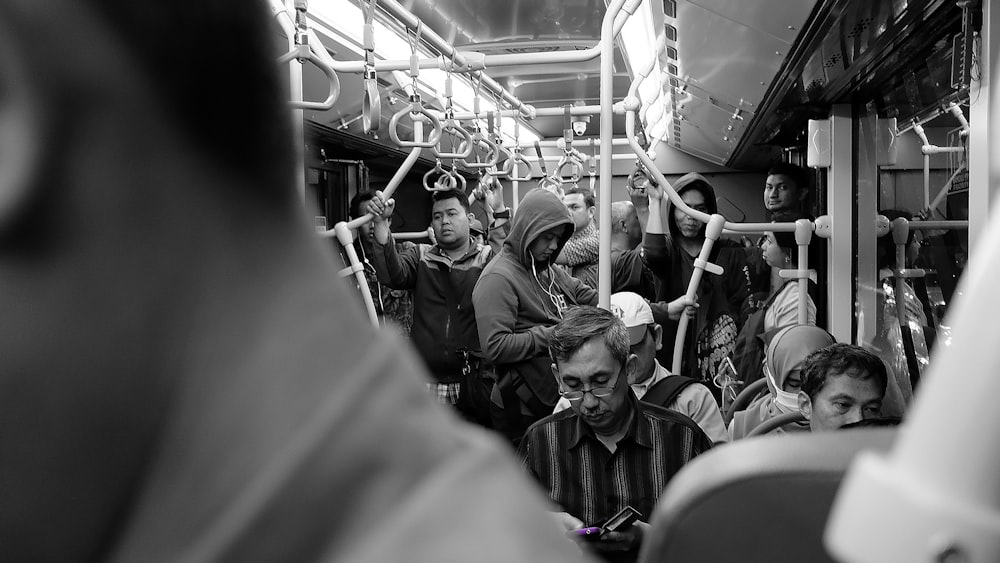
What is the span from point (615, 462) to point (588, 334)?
1.15 feet

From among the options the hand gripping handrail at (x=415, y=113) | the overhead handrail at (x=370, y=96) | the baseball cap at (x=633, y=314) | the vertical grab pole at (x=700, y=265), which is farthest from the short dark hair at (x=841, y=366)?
the hand gripping handrail at (x=415, y=113)

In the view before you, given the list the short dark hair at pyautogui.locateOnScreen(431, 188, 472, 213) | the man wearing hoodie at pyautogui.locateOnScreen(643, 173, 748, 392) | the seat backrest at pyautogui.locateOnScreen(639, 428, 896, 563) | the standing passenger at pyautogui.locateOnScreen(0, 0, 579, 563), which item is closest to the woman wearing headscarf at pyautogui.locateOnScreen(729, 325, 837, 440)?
the man wearing hoodie at pyautogui.locateOnScreen(643, 173, 748, 392)

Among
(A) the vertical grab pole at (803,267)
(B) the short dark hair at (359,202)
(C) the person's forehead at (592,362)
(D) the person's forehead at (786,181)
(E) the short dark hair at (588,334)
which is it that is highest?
(D) the person's forehead at (786,181)

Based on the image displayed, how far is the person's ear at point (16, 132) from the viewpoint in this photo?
0.86 feet

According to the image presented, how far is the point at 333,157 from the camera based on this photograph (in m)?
6.98

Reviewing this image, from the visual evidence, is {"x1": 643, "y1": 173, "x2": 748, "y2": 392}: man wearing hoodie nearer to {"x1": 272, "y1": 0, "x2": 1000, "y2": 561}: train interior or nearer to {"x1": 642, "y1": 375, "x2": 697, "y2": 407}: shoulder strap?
{"x1": 272, "y1": 0, "x2": 1000, "y2": 561}: train interior

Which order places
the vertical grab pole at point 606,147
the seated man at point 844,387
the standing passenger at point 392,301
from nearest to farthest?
the seated man at point 844,387 → the vertical grab pole at point 606,147 → the standing passenger at point 392,301

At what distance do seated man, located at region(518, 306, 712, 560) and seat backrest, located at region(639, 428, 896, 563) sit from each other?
6.81 feet

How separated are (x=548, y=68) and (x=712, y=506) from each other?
6821 mm

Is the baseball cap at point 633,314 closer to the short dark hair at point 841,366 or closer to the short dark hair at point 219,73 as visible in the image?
the short dark hair at point 841,366

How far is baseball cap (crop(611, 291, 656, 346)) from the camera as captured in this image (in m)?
3.08

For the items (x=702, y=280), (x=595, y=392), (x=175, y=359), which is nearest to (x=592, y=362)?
(x=595, y=392)

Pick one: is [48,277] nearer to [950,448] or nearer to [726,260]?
[950,448]

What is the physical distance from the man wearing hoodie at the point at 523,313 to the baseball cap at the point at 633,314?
1.22 feet
